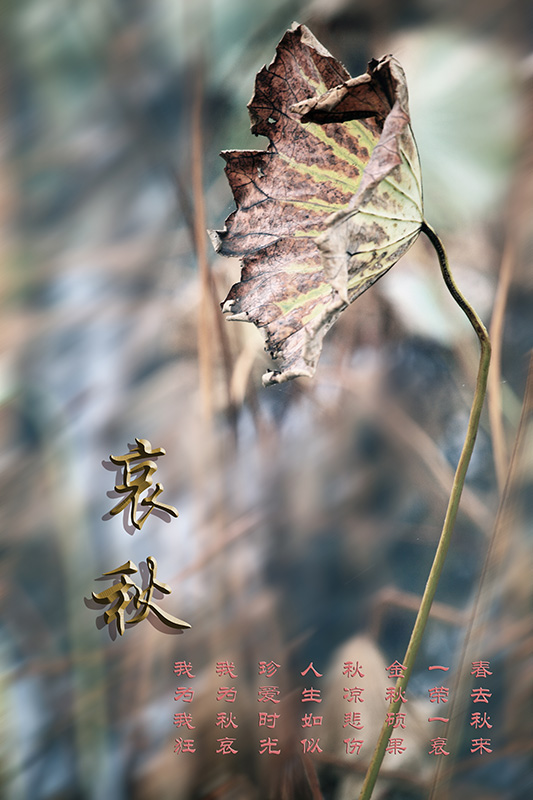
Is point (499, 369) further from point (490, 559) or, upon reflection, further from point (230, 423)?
point (230, 423)

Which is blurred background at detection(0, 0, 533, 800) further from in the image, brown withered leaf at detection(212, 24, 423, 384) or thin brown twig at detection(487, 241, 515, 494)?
brown withered leaf at detection(212, 24, 423, 384)

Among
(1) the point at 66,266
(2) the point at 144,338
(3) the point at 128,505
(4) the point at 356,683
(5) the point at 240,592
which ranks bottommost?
(4) the point at 356,683

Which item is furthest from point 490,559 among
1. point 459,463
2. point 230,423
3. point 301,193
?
point 301,193

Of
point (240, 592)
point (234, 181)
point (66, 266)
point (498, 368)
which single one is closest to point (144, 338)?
point (66, 266)

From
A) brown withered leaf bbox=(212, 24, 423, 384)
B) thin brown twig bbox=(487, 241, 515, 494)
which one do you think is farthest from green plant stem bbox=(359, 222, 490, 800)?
thin brown twig bbox=(487, 241, 515, 494)

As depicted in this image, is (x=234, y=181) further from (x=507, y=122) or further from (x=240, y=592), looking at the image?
(x=240, y=592)
